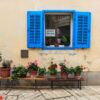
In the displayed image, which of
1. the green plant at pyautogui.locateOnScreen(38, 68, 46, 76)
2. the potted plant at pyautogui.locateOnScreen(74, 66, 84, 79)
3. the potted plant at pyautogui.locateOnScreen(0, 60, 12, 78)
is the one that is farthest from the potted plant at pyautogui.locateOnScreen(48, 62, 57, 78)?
the potted plant at pyautogui.locateOnScreen(0, 60, 12, 78)

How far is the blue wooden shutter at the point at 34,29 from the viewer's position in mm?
8281

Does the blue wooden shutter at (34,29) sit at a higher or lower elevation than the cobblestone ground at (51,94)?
higher

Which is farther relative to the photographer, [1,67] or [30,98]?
[1,67]

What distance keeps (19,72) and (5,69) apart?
16.2 inches

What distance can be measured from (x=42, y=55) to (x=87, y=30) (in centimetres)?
156

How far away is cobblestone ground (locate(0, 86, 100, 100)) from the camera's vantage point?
282 inches

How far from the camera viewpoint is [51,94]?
752cm

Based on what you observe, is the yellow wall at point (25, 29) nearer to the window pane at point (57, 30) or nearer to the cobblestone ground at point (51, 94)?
the window pane at point (57, 30)

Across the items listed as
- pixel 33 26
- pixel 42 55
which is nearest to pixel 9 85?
pixel 42 55

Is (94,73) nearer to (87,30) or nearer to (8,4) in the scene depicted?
(87,30)

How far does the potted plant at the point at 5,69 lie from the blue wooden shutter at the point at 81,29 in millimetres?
2058

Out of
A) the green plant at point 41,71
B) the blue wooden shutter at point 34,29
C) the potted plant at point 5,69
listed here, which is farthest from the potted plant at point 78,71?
the potted plant at point 5,69

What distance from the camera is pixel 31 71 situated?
805 centimetres

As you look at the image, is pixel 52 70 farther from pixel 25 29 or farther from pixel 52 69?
pixel 25 29
